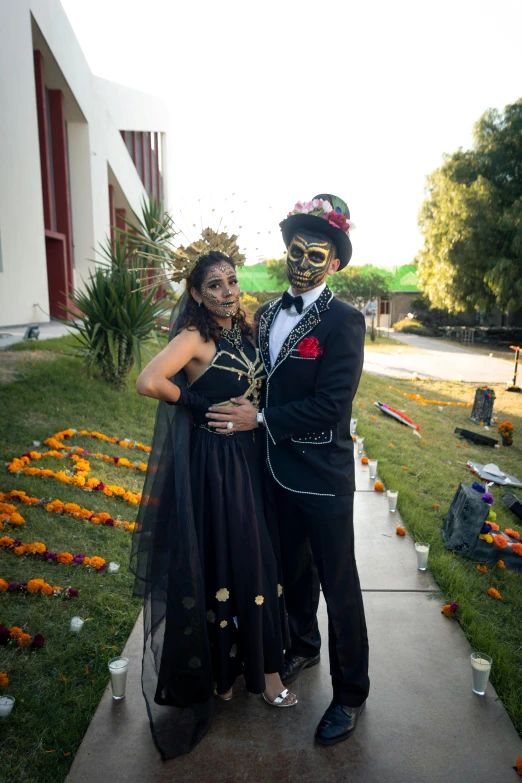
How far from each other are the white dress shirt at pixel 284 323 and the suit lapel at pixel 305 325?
3 cm

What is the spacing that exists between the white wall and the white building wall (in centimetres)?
2

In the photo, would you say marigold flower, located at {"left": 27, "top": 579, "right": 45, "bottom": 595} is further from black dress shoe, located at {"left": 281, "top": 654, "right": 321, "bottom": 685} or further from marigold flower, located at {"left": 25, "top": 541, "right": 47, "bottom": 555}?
black dress shoe, located at {"left": 281, "top": 654, "right": 321, "bottom": 685}

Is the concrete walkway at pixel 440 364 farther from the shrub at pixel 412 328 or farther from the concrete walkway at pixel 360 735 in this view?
the concrete walkway at pixel 360 735

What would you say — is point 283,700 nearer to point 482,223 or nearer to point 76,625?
point 76,625

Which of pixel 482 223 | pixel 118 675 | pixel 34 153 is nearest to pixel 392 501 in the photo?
pixel 118 675

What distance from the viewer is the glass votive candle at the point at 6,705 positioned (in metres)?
2.55

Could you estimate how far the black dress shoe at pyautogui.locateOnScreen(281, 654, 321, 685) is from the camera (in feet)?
9.01

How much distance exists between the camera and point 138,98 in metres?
29.2

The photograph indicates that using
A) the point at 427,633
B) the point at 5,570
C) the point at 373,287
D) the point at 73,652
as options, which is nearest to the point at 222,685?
the point at 73,652

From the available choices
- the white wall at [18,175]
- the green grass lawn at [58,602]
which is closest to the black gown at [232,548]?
the green grass lawn at [58,602]

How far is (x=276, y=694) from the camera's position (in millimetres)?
2586

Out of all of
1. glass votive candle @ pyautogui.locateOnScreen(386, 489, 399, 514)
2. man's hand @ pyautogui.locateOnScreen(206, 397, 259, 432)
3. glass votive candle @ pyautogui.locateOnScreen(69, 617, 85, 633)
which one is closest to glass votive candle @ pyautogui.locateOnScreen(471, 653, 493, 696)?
man's hand @ pyautogui.locateOnScreen(206, 397, 259, 432)

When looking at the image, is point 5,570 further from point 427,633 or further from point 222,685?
point 427,633

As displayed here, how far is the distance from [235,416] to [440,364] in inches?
642
